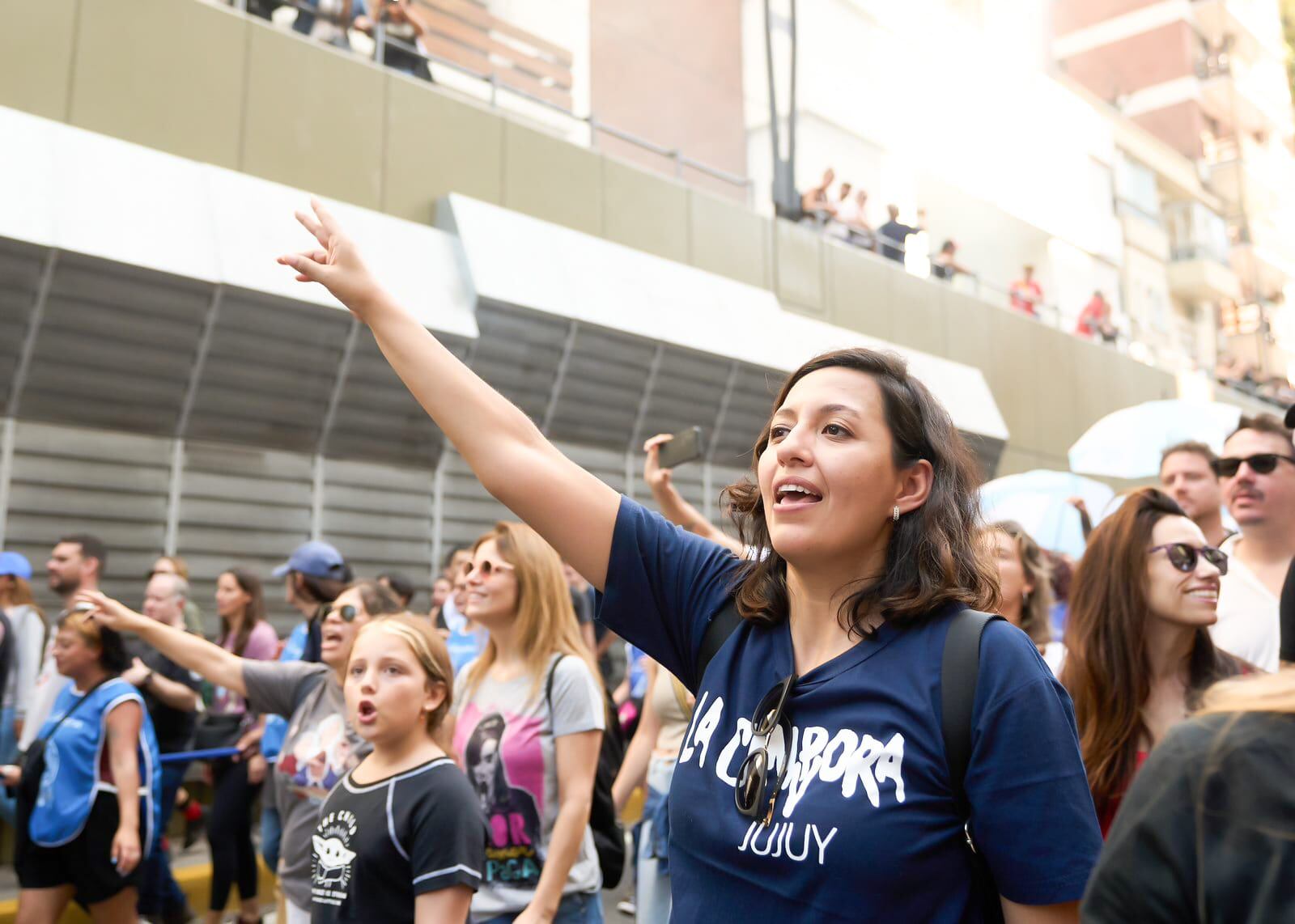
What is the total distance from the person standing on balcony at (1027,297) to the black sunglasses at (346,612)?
17965mm

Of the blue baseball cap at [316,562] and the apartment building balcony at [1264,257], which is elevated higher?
the apartment building balcony at [1264,257]

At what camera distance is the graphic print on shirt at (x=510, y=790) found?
12.8 ft

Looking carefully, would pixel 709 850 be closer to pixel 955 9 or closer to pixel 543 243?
pixel 543 243

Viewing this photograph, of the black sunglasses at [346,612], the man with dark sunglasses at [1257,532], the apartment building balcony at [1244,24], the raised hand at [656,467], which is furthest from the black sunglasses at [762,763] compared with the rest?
the apartment building balcony at [1244,24]

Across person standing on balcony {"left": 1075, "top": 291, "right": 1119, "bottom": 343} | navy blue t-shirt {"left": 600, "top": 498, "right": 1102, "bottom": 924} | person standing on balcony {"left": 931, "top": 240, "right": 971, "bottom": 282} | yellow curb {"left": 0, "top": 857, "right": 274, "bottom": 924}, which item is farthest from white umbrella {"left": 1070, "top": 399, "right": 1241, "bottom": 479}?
person standing on balcony {"left": 1075, "top": 291, "right": 1119, "bottom": 343}

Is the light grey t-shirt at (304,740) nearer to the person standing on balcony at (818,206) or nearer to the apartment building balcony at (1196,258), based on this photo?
the person standing on balcony at (818,206)

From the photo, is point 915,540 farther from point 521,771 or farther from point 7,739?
point 7,739

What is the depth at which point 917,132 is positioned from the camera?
73.1 ft

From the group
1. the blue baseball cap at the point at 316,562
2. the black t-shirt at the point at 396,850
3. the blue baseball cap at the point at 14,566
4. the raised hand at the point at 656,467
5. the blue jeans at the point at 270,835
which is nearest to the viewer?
the black t-shirt at the point at 396,850

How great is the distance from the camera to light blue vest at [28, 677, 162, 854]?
17.9ft

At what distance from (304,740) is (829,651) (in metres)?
3.13

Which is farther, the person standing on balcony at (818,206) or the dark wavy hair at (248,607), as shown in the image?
the person standing on balcony at (818,206)

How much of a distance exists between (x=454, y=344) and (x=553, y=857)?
812 centimetres

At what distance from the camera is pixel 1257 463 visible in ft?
14.9
